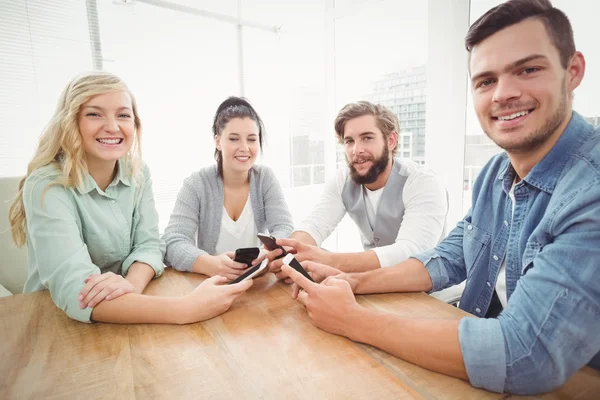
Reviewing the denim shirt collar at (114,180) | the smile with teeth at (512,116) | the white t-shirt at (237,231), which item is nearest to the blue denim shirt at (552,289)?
the smile with teeth at (512,116)

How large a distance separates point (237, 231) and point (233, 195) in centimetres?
22

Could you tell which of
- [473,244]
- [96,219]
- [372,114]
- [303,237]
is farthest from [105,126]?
[473,244]

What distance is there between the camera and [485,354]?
62cm

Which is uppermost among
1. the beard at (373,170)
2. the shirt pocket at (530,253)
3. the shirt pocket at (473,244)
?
the beard at (373,170)

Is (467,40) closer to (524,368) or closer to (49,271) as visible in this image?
(524,368)

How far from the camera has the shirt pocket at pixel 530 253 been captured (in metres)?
0.76

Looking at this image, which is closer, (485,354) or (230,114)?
(485,354)

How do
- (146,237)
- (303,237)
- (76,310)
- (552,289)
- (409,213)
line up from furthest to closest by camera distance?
1. (303,237)
2. (409,213)
3. (146,237)
4. (76,310)
5. (552,289)

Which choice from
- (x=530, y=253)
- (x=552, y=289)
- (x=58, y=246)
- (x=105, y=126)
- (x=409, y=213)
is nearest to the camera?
(x=552, y=289)

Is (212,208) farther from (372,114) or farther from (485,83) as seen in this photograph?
(485,83)

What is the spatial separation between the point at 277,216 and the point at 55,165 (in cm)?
106

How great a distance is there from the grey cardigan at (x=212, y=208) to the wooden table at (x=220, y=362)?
74 cm

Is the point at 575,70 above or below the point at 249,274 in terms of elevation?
above

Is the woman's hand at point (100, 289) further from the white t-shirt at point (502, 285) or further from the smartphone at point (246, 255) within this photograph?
the white t-shirt at point (502, 285)
